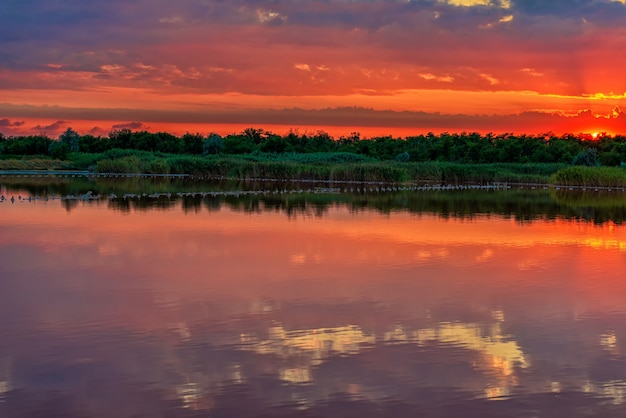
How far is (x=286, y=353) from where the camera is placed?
32.2ft

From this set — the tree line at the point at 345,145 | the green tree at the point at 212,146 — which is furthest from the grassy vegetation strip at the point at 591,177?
the green tree at the point at 212,146

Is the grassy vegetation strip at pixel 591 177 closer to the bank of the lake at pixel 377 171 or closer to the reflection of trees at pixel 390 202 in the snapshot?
the bank of the lake at pixel 377 171

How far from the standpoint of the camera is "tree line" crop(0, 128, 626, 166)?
8881cm

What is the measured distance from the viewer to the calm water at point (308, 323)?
8.36 m

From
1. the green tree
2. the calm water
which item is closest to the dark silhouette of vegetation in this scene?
the green tree

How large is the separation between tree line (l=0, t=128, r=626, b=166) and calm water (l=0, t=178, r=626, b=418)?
220 feet

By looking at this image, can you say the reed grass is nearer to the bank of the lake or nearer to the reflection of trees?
the bank of the lake

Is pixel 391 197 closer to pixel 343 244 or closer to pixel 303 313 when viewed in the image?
pixel 343 244

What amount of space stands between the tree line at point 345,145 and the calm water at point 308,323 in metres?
67.0

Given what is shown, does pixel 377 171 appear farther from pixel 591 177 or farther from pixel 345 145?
pixel 345 145

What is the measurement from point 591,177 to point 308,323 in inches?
1850

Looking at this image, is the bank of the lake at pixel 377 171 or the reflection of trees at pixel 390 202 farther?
the bank of the lake at pixel 377 171

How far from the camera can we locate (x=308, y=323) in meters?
11.3

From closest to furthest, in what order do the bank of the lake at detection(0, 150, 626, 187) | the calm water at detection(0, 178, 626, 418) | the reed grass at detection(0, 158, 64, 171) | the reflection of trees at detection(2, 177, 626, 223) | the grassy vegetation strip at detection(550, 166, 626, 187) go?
the calm water at detection(0, 178, 626, 418)
the reflection of trees at detection(2, 177, 626, 223)
the grassy vegetation strip at detection(550, 166, 626, 187)
the bank of the lake at detection(0, 150, 626, 187)
the reed grass at detection(0, 158, 64, 171)
